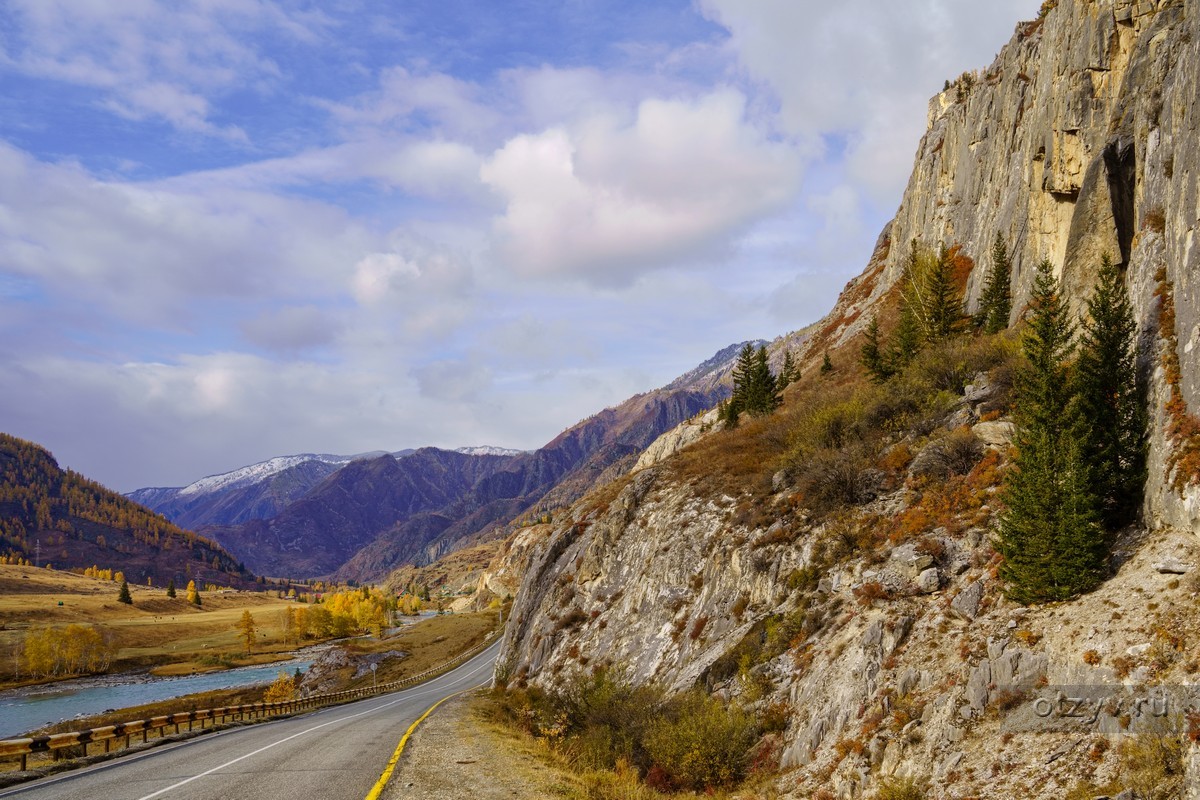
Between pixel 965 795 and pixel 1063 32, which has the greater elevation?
pixel 1063 32

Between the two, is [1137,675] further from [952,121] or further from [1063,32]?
[952,121]

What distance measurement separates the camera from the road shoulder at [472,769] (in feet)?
42.3

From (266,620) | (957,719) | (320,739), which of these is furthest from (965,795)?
(266,620)

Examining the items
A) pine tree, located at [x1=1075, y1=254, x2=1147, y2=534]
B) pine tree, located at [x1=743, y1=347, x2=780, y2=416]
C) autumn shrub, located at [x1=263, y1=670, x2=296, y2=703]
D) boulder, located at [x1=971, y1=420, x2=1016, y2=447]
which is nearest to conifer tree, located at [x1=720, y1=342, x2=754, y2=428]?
pine tree, located at [x1=743, y1=347, x2=780, y2=416]

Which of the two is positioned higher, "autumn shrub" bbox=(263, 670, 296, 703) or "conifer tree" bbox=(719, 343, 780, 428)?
"conifer tree" bbox=(719, 343, 780, 428)

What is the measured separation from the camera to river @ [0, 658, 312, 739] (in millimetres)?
71000

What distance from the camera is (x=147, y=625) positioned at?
146875 millimetres

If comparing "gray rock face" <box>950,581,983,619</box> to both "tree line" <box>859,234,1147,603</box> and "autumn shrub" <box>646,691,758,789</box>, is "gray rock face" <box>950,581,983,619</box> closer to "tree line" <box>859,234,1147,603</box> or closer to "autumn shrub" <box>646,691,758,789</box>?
"tree line" <box>859,234,1147,603</box>

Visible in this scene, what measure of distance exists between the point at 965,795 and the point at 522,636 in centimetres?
3650

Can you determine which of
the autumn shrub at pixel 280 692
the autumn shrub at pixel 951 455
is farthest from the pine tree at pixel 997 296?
the autumn shrub at pixel 280 692

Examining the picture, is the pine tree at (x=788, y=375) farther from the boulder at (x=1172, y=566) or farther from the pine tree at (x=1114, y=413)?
the boulder at (x=1172, y=566)

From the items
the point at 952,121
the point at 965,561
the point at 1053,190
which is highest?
the point at 952,121

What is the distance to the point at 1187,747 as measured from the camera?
→ 986cm

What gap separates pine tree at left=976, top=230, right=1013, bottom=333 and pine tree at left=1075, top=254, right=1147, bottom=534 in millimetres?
21601
